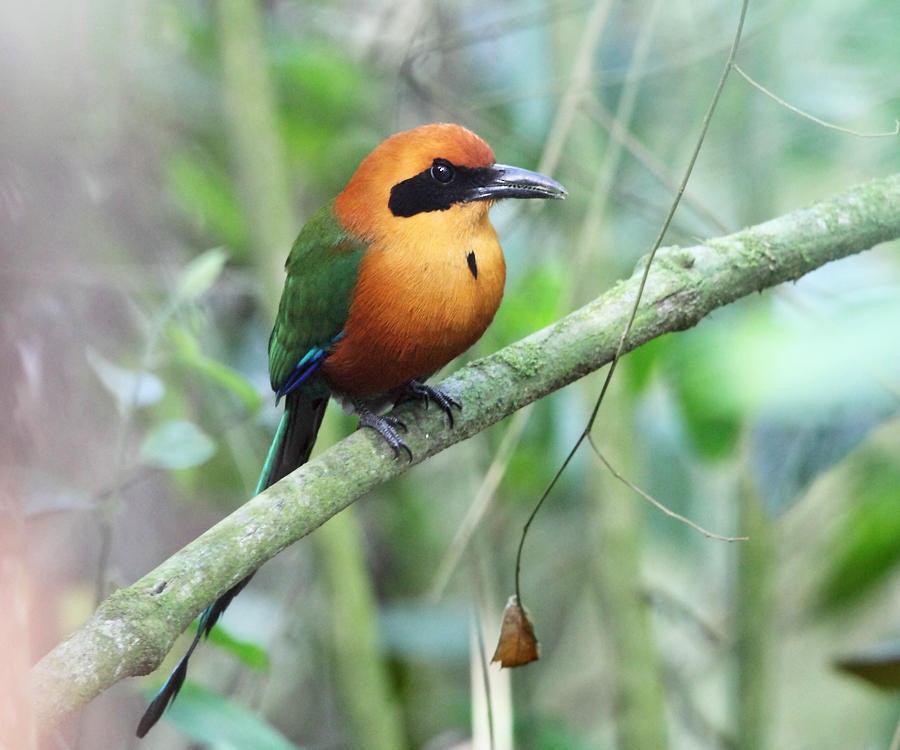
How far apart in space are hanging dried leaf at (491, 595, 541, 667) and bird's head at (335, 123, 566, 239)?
103 centimetres

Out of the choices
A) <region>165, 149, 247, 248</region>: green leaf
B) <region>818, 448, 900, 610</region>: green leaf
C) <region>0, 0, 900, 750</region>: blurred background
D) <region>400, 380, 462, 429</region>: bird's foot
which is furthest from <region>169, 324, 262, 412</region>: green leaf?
<region>818, 448, 900, 610</region>: green leaf

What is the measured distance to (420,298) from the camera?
7.86 feet

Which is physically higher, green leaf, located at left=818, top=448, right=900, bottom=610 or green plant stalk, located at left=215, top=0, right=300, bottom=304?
green plant stalk, located at left=215, top=0, right=300, bottom=304

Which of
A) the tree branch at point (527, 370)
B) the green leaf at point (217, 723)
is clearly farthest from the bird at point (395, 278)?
the green leaf at point (217, 723)

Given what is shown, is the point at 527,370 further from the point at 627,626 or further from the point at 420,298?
the point at 627,626

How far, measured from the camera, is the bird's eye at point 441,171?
102 inches

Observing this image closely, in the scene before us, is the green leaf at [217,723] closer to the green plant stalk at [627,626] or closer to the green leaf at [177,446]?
the green leaf at [177,446]

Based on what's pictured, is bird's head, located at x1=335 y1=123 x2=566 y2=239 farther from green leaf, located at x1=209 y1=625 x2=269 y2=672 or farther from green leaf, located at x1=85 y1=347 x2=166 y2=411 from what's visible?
green leaf, located at x1=209 y1=625 x2=269 y2=672

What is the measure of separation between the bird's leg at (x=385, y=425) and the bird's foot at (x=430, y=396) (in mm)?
94

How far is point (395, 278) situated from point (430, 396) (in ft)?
0.93

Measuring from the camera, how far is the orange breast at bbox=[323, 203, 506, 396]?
240 centimetres

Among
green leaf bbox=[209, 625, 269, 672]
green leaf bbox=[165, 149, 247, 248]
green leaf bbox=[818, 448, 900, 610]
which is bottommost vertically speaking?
green leaf bbox=[209, 625, 269, 672]

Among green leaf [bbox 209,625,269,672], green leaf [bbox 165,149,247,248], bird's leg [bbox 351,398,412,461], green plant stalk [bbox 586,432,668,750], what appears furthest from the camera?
green leaf [bbox 165,149,247,248]

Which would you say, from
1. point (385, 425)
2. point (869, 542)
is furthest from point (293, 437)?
point (869, 542)
